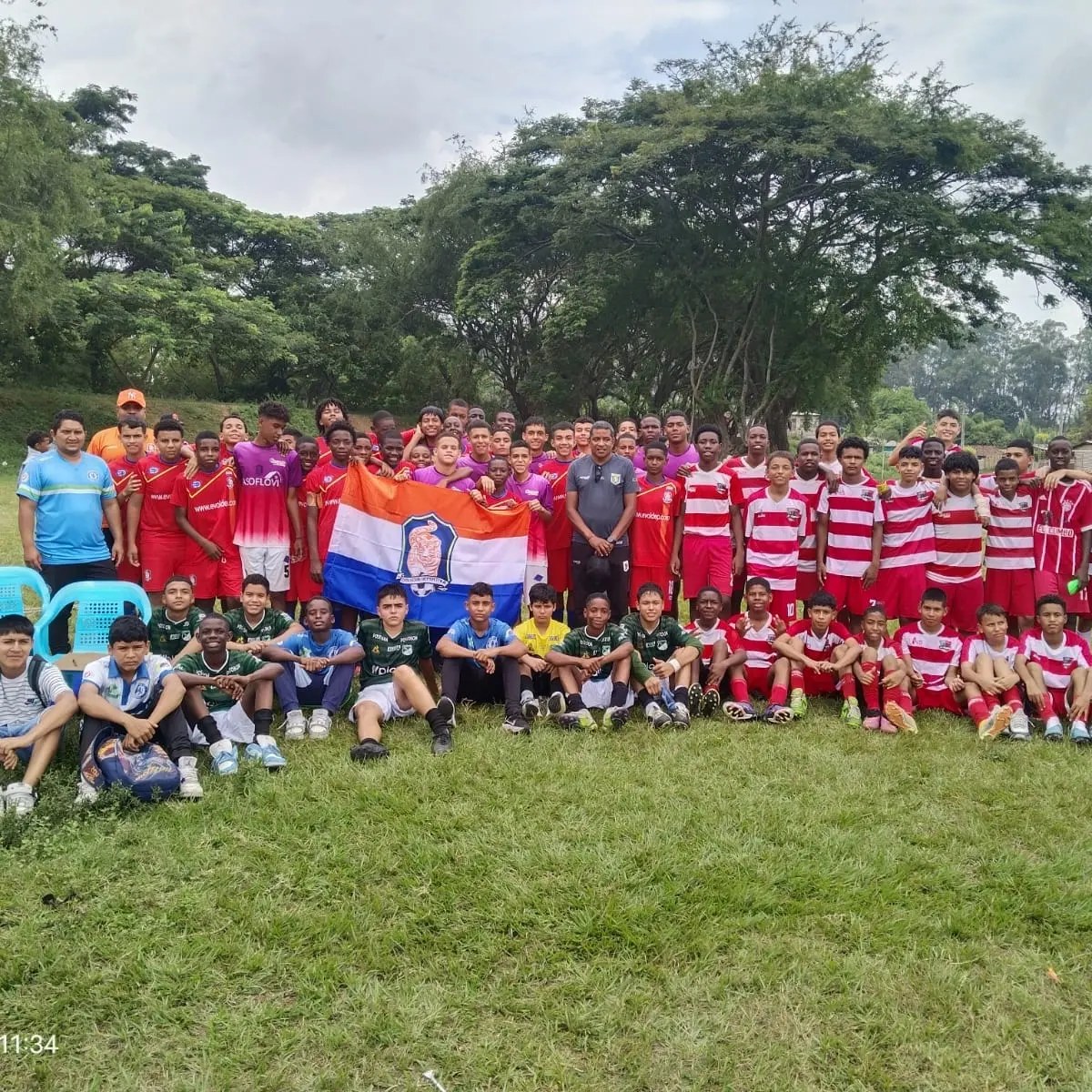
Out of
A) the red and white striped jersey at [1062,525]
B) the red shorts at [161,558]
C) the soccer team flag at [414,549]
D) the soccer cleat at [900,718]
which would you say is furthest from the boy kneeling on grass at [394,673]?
the red and white striped jersey at [1062,525]

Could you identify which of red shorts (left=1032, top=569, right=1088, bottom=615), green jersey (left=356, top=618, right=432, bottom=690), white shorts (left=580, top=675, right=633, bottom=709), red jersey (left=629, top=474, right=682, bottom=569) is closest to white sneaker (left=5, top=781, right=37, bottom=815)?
green jersey (left=356, top=618, right=432, bottom=690)

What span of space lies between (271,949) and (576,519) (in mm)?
4090

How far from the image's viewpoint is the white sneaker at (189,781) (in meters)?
4.42

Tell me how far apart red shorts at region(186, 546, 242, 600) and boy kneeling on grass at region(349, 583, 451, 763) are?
54.2 inches

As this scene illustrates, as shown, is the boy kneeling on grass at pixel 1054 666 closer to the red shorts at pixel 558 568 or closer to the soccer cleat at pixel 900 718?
the soccer cleat at pixel 900 718

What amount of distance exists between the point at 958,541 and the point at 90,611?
21.2 feet

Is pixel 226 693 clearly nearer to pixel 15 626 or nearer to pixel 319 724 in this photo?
pixel 319 724

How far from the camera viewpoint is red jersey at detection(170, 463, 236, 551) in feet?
21.0

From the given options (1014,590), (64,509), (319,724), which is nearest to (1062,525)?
(1014,590)

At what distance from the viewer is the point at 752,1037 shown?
9.49ft

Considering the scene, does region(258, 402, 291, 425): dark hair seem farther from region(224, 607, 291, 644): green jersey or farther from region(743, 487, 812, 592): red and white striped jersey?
region(743, 487, 812, 592): red and white striped jersey

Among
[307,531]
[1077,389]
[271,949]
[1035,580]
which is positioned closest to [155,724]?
[271,949]

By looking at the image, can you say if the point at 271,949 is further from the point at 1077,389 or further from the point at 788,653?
the point at 1077,389

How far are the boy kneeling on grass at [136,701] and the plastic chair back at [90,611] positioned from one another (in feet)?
2.43
